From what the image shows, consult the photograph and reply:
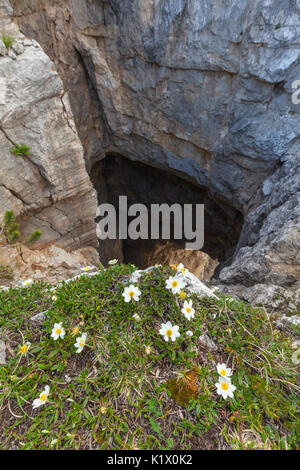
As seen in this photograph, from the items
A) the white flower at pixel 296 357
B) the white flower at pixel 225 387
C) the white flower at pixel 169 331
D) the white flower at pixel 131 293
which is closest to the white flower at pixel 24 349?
the white flower at pixel 131 293

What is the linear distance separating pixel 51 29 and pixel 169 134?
141 inches

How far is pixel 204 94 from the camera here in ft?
18.9

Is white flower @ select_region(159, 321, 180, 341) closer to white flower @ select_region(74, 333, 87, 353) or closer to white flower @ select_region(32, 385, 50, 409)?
white flower @ select_region(74, 333, 87, 353)

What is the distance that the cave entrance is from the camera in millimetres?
8508

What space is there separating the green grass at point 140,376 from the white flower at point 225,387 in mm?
79

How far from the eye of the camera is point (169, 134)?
6980 mm

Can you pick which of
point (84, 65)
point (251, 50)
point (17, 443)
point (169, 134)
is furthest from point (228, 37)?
point (17, 443)

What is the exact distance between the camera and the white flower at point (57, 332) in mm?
1497

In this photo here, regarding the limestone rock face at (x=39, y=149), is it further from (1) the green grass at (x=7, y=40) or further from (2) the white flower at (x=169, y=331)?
(2) the white flower at (x=169, y=331)

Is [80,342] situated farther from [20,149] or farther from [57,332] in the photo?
[20,149]

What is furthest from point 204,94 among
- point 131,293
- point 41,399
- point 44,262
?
point 41,399

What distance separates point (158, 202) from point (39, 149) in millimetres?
6053

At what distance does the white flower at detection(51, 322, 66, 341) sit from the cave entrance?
681 cm

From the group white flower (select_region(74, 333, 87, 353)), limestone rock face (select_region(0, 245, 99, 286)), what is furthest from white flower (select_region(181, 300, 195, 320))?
limestone rock face (select_region(0, 245, 99, 286))
